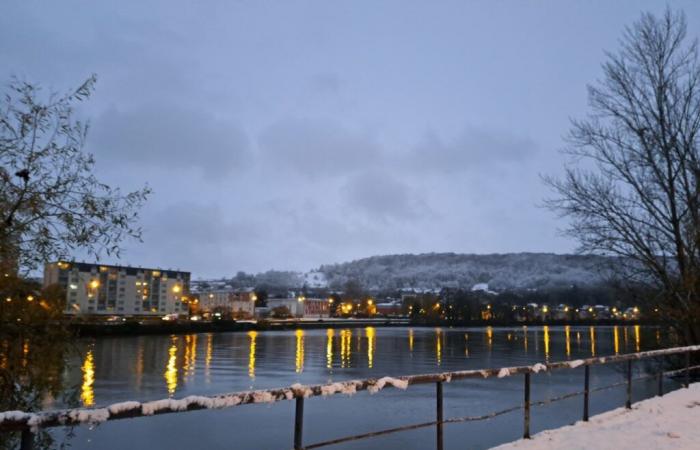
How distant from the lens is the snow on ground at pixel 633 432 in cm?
837

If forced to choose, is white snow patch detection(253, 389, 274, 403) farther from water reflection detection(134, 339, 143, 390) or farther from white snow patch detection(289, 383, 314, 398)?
water reflection detection(134, 339, 143, 390)

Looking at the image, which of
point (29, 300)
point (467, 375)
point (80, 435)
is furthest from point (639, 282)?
point (29, 300)

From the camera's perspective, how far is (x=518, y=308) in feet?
655

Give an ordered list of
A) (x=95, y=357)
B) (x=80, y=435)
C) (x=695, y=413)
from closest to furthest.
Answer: (x=695, y=413) < (x=80, y=435) < (x=95, y=357)

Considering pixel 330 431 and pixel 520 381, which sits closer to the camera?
pixel 330 431

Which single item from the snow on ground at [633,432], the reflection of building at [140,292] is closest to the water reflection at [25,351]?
the snow on ground at [633,432]

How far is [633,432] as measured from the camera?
9234 mm

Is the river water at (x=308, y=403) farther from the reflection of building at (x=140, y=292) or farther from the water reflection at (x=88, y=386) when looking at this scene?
the reflection of building at (x=140, y=292)

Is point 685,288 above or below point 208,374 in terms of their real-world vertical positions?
above

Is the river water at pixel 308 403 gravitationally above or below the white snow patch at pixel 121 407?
below

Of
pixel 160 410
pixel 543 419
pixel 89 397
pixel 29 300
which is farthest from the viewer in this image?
pixel 89 397

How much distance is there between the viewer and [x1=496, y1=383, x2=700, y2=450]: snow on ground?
8367 millimetres

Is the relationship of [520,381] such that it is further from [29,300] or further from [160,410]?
[160,410]

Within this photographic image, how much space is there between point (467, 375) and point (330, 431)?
1105 cm
